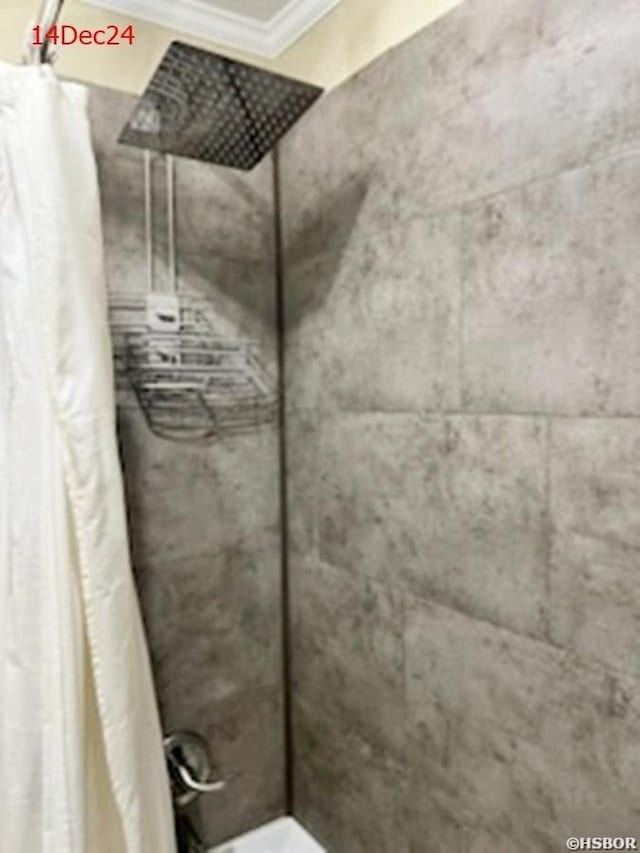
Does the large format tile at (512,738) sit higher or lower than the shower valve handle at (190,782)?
higher

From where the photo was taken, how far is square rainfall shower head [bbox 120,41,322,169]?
3.77ft

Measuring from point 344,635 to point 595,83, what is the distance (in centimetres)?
126

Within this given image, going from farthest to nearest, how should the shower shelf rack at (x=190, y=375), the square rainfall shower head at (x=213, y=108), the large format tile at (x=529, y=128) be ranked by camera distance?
the shower shelf rack at (x=190, y=375) < the square rainfall shower head at (x=213, y=108) < the large format tile at (x=529, y=128)

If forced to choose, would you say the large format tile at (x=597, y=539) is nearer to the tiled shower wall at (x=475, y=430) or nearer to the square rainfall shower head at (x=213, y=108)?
the tiled shower wall at (x=475, y=430)

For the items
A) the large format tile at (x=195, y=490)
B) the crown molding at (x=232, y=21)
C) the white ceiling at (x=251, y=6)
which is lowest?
the large format tile at (x=195, y=490)

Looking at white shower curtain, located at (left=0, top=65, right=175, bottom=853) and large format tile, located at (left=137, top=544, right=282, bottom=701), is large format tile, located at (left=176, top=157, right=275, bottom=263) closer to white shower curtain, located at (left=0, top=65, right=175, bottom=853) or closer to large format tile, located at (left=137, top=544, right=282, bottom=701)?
white shower curtain, located at (left=0, top=65, right=175, bottom=853)

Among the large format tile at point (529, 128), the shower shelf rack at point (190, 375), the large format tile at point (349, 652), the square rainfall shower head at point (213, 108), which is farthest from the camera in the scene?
the shower shelf rack at point (190, 375)

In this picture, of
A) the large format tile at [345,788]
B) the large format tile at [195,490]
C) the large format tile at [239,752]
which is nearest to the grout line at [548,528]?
the large format tile at [345,788]

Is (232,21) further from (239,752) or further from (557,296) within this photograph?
(239,752)

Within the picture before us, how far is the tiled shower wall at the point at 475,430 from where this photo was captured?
941mm

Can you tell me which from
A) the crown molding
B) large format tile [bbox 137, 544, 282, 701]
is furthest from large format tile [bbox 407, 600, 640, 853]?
the crown molding

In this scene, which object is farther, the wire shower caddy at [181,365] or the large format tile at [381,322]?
the wire shower caddy at [181,365]

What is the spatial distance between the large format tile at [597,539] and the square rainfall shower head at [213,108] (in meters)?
0.87

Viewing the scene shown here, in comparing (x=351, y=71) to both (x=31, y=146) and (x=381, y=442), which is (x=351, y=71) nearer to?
(x=31, y=146)
